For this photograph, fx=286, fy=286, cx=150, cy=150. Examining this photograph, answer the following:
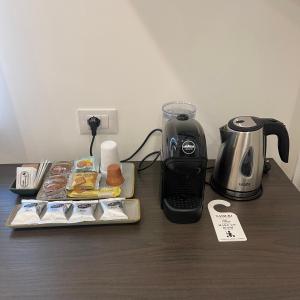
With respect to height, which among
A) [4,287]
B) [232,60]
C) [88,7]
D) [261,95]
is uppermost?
[88,7]

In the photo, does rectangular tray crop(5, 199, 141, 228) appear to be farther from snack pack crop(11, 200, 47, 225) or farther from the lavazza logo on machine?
the lavazza logo on machine

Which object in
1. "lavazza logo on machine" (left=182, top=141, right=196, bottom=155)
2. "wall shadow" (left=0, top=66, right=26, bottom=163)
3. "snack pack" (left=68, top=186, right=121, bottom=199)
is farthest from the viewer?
"wall shadow" (left=0, top=66, right=26, bottom=163)

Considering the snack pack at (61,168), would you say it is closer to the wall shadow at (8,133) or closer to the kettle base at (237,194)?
the wall shadow at (8,133)

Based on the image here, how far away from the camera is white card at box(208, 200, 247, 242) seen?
0.71 meters

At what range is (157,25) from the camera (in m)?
0.83

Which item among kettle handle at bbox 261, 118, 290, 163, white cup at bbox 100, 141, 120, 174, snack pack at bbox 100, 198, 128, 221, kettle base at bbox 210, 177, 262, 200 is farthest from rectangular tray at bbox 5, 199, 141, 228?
kettle handle at bbox 261, 118, 290, 163

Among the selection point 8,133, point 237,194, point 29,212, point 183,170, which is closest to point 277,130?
point 237,194

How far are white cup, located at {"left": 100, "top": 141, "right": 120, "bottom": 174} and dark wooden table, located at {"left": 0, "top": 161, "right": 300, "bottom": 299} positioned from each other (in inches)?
7.0

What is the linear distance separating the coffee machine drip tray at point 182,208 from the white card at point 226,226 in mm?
56

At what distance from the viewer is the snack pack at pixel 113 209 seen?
28.8 inches

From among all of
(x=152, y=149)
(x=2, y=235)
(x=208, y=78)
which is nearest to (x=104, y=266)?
(x=2, y=235)

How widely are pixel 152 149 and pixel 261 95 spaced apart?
41cm

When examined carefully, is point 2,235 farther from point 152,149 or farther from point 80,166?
point 152,149

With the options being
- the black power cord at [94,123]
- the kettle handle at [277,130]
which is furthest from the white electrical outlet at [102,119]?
the kettle handle at [277,130]
